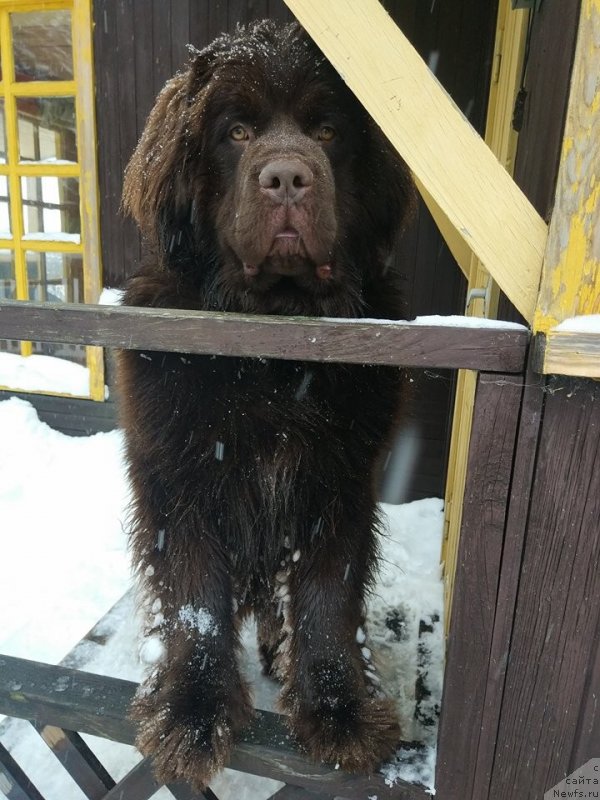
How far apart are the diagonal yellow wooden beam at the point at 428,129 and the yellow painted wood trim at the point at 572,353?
0.11 meters

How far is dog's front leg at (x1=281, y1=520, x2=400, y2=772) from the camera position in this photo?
4.64 feet

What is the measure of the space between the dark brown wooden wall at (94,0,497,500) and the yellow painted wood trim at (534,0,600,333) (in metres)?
2.47

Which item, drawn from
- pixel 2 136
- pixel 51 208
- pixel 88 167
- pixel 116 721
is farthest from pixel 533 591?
pixel 2 136

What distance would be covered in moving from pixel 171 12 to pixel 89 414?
115 inches

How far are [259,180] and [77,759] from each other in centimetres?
176

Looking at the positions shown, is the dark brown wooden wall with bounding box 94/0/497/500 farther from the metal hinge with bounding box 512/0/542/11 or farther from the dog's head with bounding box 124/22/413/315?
the dog's head with bounding box 124/22/413/315

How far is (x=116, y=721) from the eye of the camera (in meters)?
1.57

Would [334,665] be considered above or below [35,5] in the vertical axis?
below

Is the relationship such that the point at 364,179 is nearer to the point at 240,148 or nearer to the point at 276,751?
the point at 240,148

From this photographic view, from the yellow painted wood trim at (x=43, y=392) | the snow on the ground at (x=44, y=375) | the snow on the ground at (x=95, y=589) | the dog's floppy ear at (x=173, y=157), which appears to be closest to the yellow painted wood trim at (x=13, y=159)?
the snow on the ground at (x=44, y=375)

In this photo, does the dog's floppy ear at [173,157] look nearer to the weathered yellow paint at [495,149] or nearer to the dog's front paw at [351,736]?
the weathered yellow paint at [495,149]

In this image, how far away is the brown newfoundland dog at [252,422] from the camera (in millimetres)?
1438

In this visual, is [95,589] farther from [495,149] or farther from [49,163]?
[49,163]

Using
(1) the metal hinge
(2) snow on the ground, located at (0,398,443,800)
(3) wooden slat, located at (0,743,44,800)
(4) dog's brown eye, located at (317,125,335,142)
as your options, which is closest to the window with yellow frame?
(2) snow on the ground, located at (0,398,443,800)
